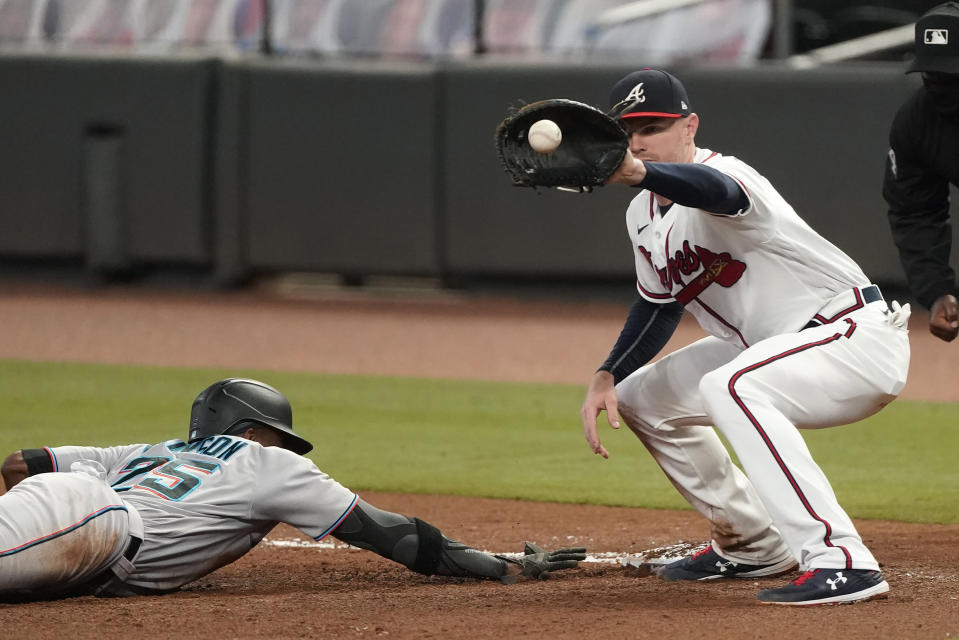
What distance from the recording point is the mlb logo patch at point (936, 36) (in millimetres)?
4578

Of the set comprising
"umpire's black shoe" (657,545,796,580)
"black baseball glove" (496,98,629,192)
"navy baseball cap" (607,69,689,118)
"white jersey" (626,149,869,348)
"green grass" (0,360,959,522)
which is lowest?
"green grass" (0,360,959,522)

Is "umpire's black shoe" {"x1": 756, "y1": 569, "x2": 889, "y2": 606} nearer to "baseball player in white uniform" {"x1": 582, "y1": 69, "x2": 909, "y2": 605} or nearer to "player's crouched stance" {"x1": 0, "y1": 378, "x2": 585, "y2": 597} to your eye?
"baseball player in white uniform" {"x1": 582, "y1": 69, "x2": 909, "y2": 605}

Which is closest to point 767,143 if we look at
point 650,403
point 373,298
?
point 373,298

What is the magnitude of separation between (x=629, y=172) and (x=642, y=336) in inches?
43.2

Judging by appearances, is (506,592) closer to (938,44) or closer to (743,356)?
(743,356)

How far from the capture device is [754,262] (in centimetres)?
401

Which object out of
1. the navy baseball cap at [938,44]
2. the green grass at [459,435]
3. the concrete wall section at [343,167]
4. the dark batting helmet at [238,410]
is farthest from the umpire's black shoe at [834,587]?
the concrete wall section at [343,167]

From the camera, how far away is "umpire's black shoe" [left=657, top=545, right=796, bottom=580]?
444 cm

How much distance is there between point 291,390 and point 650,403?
15.6 ft

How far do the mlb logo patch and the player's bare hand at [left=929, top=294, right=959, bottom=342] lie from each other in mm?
844

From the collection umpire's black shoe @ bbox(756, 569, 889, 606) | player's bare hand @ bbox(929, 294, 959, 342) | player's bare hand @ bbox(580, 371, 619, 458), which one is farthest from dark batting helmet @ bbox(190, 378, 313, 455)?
player's bare hand @ bbox(929, 294, 959, 342)

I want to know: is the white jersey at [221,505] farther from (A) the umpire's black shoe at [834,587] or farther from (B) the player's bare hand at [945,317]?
(B) the player's bare hand at [945,317]

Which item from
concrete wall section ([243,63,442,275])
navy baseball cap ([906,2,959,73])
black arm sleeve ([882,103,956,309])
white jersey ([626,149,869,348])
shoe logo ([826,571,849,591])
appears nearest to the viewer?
shoe logo ([826,571,849,591])

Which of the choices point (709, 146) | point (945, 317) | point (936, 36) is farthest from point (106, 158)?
point (945, 317)
